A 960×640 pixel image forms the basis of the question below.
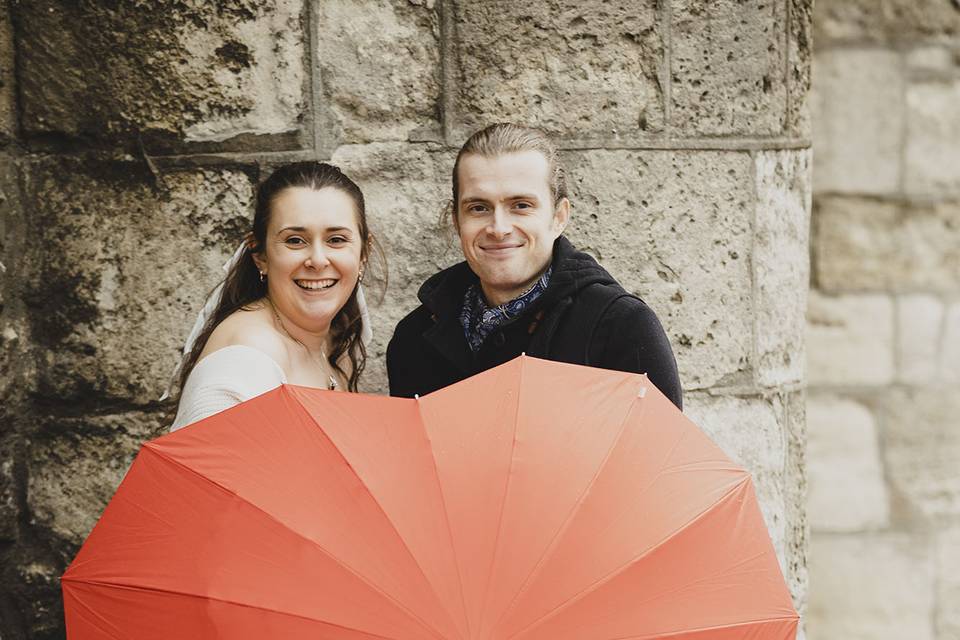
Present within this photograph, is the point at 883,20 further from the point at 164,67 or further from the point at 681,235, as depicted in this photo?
the point at 164,67

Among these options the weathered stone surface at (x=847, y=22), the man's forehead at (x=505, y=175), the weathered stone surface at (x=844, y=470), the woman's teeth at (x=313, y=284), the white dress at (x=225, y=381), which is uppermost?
the weathered stone surface at (x=847, y=22)

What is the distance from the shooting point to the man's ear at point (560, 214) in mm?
2314

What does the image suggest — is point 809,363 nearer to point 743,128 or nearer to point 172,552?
point 743,128

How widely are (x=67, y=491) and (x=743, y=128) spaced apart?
211 cm

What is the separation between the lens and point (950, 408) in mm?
3594

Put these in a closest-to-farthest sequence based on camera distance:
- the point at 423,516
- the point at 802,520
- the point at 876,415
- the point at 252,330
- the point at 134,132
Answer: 1. the point at 423,516
2. the point at 252,330
3. the point at 134,132
4. the point at 802,520
5. the point at 876,415

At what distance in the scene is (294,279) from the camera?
2236 millimetres

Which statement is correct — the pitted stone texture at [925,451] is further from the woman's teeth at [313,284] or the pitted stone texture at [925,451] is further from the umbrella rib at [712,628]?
the umbrella rib at [712,628]

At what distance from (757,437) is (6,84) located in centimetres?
229

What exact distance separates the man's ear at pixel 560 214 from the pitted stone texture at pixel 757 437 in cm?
71

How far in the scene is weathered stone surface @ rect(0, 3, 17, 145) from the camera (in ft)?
8.74

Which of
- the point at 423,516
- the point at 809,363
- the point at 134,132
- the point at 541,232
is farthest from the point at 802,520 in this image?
the point at 134,132

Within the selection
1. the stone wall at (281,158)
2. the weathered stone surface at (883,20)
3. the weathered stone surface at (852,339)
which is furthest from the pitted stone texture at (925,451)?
the weathered stone surface at (883,20)

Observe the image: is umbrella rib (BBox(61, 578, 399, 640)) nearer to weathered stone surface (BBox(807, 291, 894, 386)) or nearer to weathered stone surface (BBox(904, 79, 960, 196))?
weathered stone surface (BBox(807, 291, 894, 386))
